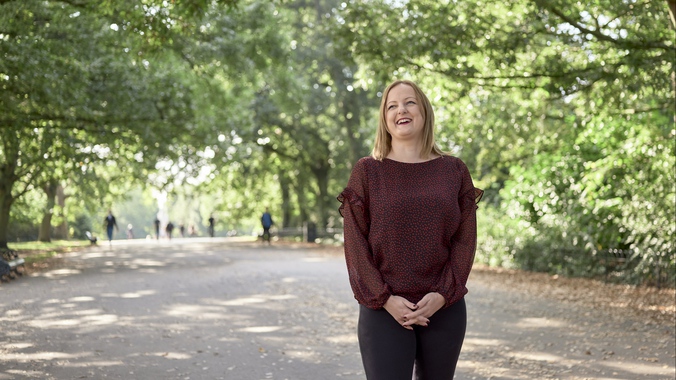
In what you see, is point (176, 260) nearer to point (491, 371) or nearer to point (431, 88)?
point (431, 88)

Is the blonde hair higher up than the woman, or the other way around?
the blonde hair

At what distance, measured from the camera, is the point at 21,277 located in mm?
17844

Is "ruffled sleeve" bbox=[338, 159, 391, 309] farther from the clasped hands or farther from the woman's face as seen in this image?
the woman's face

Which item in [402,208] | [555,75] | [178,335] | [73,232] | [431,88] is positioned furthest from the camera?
[73,232]

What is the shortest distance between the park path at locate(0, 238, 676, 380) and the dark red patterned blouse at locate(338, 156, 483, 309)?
13.0 feet

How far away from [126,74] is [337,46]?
800cm

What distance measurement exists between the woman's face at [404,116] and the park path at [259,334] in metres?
4.10

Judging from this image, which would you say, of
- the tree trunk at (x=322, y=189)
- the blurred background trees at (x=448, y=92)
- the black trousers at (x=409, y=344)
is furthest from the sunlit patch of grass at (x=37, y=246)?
the black trousers at (x=409, y=344)

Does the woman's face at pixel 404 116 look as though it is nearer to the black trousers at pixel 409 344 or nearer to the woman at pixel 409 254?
the woman at pixel 409 254

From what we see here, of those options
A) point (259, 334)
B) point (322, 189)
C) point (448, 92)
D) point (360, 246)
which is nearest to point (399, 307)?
point (360, 246)

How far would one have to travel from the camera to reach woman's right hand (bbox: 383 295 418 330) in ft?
10.4

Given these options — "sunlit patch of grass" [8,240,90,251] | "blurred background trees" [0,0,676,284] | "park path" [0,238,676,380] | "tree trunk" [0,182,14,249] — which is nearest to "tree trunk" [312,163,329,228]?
"blurred background trees" [0,0,676,284]

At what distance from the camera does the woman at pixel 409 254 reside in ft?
10.6

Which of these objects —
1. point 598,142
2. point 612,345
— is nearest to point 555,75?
point 612,345
